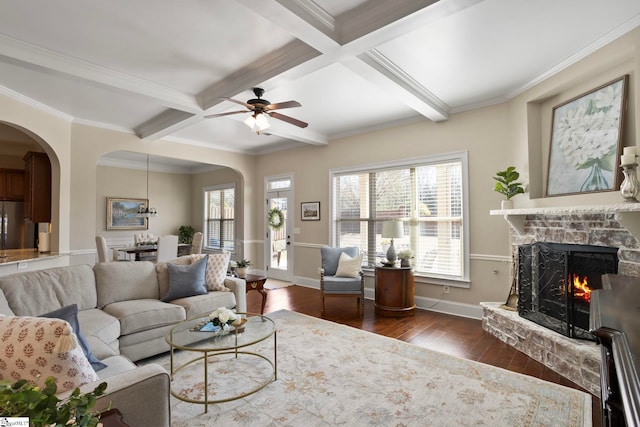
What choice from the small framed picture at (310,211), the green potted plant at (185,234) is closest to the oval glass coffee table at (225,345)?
the small framed picture at (310,211)

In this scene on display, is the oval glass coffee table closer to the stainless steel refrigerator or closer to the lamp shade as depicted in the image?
the lamp shade

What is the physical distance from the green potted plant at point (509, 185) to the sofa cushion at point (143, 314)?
3813mm

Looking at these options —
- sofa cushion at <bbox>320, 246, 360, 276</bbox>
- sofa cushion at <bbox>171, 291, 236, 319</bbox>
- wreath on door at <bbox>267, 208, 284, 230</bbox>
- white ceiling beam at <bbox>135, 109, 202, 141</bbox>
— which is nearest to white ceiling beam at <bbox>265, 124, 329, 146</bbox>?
white ceiling beam at <bbox>135, 109, 202, 141</bbox>

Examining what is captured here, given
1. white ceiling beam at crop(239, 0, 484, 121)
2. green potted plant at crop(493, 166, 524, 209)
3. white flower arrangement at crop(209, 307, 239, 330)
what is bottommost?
white flower arrangement at crop(209, 307, 239, 330)

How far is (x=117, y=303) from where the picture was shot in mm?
3139

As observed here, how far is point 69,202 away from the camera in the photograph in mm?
4586

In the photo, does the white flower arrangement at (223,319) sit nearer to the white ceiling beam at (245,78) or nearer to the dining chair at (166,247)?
the white ceiling beam at (245,78)

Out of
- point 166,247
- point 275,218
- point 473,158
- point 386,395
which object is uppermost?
point 473,158

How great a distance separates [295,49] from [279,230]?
4543 mm

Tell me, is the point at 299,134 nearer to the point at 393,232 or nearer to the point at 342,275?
the point at 393,232

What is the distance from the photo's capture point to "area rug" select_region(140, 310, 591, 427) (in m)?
2.14

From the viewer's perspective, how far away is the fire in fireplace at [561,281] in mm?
2836

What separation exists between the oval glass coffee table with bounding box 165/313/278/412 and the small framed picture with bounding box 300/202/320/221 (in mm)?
3354

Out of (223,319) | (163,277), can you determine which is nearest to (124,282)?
(163,277)
